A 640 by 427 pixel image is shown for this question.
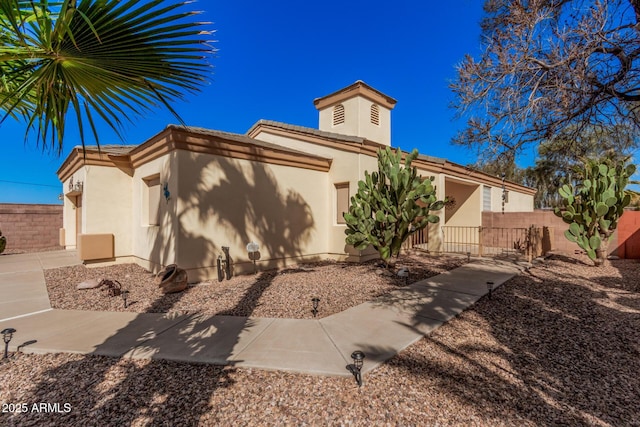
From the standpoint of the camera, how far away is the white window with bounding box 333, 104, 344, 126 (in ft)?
43.2

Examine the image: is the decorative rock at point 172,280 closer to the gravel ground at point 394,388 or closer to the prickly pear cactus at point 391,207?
the gravel ground at point 394,388

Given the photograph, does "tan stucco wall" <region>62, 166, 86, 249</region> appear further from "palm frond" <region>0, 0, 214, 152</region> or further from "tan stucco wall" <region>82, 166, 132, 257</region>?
"palm frond" <region>0, 0, 214, 152</region>

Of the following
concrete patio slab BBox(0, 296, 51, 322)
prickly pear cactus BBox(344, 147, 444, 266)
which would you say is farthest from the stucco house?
concrete patio slab BBox(0, 296, 51, 322)

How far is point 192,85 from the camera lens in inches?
131

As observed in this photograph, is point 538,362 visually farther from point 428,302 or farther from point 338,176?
point 338,176

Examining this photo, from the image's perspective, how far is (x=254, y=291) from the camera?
256 inches

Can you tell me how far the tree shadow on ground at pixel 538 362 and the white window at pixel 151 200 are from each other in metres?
8.10

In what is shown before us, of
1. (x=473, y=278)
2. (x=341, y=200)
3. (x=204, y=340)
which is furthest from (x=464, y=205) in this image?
(x=204, y=340)

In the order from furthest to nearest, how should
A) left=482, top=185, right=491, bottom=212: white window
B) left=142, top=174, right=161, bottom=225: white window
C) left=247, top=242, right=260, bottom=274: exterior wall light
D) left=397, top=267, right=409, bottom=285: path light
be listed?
left=482, top=185, right=491, bottom=212: white window < left=142, top=174, right=161, bottom=225: white window < left=247, top=242, right=260, bottom=274: exterior wall light < left=397, top=267, right=409, bottom=285: path light

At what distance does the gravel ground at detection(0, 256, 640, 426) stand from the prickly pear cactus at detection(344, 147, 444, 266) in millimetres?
3626

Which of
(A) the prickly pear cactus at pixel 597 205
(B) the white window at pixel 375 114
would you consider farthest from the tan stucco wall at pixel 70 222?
(A) the prickly pear cactus at pixel 597 205

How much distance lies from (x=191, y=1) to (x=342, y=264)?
26.7 feet

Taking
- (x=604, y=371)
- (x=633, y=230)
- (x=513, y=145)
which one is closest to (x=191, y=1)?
(x=604, y=371)

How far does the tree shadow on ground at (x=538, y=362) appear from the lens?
9.21ft
